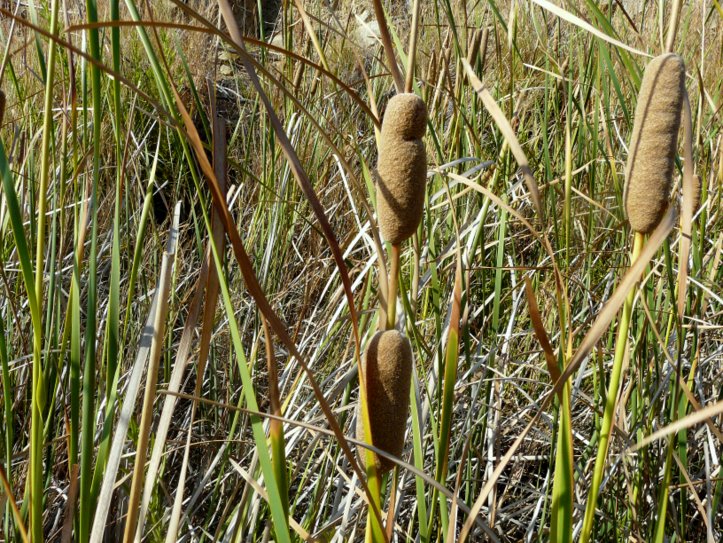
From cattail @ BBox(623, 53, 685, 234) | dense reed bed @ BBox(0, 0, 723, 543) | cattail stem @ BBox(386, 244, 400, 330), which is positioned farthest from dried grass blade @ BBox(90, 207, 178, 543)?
cattail @ BBox(623, 53, 685, 234)

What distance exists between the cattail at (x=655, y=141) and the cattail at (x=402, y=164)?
5.3 inches

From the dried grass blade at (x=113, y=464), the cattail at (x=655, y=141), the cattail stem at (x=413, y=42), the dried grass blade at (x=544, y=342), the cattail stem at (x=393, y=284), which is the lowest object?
the dried grass blade at (x=113, y=464)

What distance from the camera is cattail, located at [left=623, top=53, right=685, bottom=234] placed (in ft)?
1.31

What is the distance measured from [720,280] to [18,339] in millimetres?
1069

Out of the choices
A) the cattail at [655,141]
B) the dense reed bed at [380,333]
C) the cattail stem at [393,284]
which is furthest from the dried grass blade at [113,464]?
the cattail at [655,141]

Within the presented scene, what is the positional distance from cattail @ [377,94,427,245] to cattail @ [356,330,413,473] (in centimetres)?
6

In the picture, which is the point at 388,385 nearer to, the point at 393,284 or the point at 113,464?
the point at 393,284

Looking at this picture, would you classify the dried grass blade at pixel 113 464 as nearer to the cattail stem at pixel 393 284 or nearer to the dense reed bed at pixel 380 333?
the dense reed bed at pixel 380 333

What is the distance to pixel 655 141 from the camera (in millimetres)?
409

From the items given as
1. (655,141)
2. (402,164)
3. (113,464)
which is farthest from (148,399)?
(655,141)

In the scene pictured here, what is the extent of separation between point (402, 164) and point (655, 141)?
15cm

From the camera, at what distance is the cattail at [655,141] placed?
1.31 feet

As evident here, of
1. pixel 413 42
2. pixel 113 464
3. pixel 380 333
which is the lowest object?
pixel 113 464

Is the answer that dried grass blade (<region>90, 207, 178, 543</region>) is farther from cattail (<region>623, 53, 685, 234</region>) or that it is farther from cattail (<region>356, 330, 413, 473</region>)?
→ cattail (<region>623, 53, 685, 234</region>)
